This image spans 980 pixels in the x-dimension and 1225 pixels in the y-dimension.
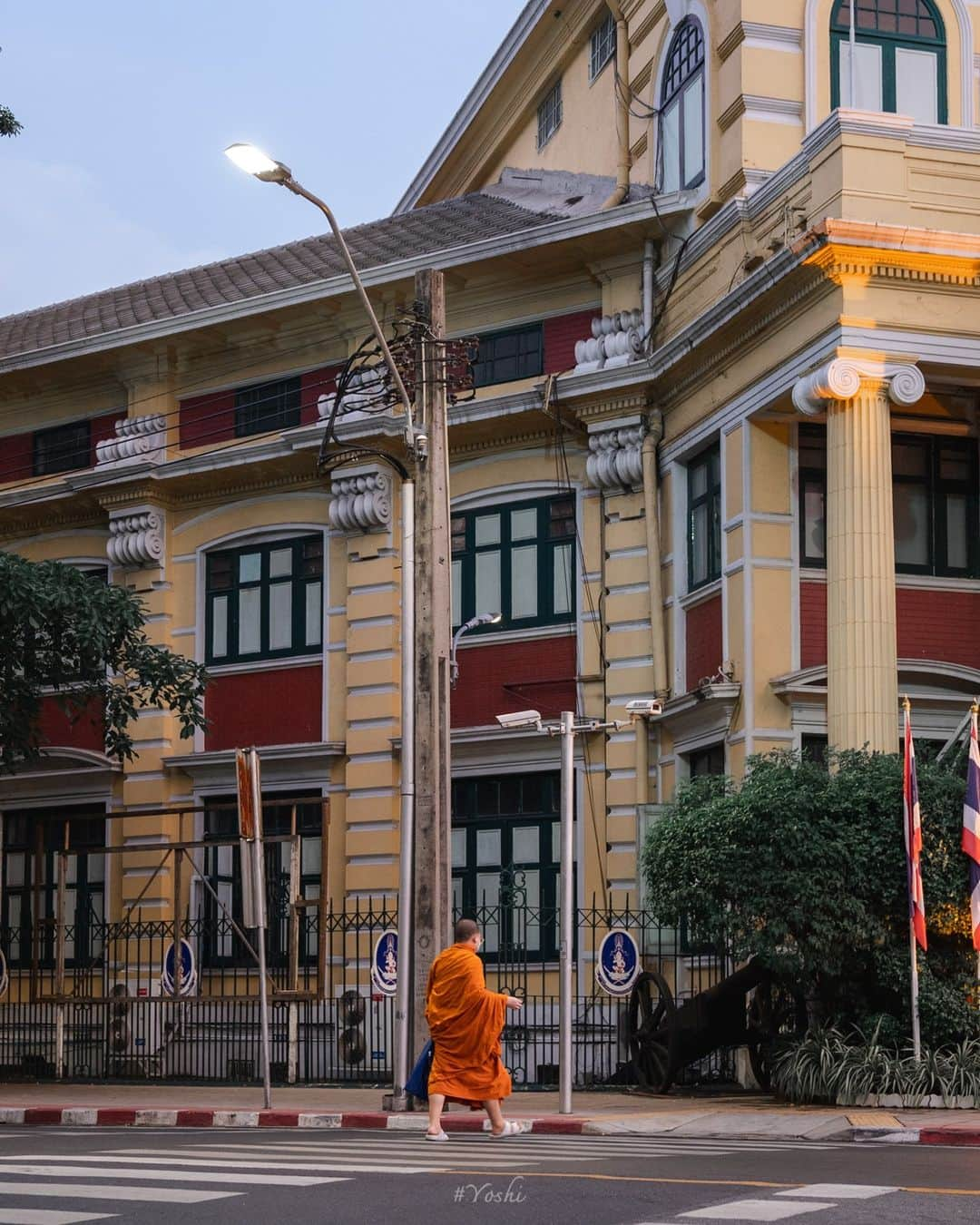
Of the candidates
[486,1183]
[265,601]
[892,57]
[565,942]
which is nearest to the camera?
[486,1183]

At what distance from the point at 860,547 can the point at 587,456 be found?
6228 mm

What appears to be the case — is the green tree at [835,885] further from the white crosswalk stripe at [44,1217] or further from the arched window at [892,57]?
the white crosswalk stripe at [44,1217]

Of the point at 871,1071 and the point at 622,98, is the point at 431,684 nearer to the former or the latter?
the point at 871,1071

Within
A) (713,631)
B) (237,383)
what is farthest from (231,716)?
(713,631)

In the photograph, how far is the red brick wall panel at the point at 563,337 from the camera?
27.2 metres

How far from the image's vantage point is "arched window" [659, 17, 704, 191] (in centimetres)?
2625

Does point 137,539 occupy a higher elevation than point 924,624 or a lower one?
higher

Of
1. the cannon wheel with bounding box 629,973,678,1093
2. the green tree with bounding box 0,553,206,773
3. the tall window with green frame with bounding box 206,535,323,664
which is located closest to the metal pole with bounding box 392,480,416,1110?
the cannon wheel with bounding box 629,973,678,1093

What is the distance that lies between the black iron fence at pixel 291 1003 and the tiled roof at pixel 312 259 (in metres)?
9.16

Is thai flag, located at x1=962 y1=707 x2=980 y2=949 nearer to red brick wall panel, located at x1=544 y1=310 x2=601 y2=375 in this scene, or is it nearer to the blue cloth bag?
the blue cloth bag

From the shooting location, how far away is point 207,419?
30.4 metres

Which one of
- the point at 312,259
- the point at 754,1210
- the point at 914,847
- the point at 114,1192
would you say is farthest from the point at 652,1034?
the point at 312,259

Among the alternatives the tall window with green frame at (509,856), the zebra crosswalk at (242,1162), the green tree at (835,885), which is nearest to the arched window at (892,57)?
the tall window with green frame at (509,856)

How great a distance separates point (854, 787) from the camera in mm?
19688
